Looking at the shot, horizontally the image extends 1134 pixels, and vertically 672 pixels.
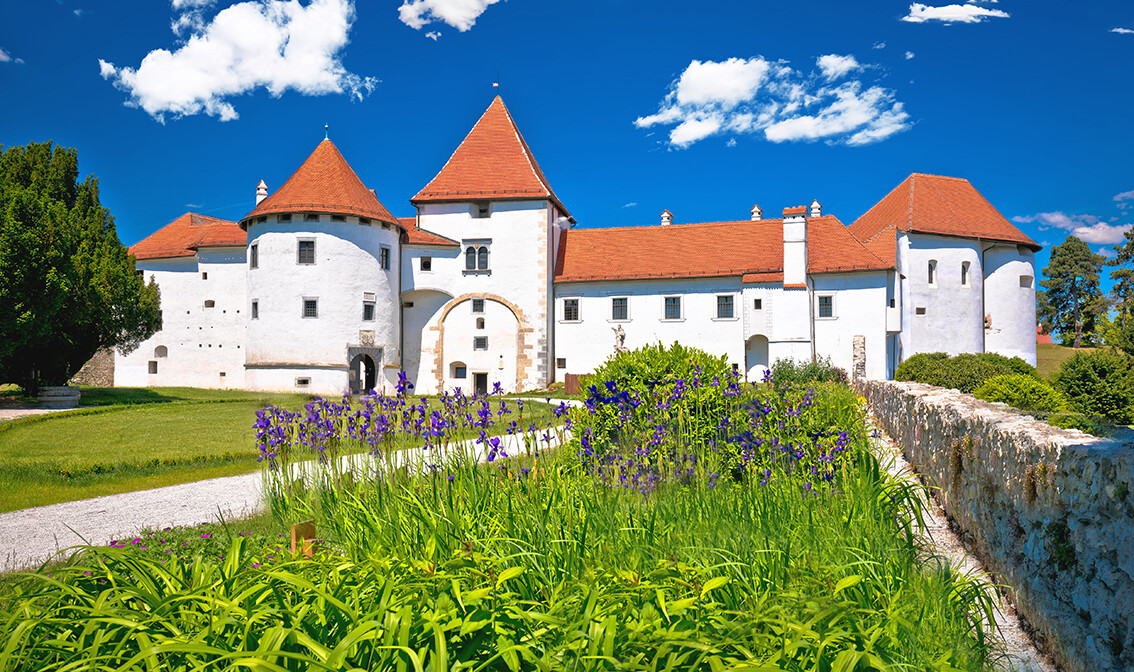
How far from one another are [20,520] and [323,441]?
3.97m

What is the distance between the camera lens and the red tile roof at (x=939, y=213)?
3381 cm

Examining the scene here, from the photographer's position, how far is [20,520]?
6922 millimetres

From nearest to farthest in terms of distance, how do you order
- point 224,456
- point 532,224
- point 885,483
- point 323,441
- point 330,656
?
point 330,656, point 885,483, point 323,441, point 224,456, point 532,224

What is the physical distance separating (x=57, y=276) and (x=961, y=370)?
26824mm

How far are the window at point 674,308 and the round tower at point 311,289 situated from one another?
14.0 metres

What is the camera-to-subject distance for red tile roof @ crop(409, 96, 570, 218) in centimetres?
3238

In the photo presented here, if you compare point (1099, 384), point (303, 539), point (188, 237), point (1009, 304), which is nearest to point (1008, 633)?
point (303, 539)

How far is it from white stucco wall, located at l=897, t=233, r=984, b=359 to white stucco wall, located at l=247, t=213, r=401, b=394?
87.3 feet

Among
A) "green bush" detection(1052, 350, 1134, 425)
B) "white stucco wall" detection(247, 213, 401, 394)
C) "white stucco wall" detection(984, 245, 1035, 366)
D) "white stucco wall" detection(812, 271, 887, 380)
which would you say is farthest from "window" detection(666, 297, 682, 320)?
"green bush" detection(1052, 350, 1134, 425)

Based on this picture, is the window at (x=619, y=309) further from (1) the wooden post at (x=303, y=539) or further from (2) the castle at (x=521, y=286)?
(1) the wooden post at (x=303, y=539)

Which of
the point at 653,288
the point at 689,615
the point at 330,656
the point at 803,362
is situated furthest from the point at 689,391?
the point at 653,288

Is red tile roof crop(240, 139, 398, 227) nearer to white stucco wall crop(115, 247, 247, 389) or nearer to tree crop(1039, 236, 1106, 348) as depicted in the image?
white stucco wall crop(115, 247, 247, 389)

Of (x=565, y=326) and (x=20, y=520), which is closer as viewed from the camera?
(x=20, y=520)

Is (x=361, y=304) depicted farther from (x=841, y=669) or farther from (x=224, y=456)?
(x=841, y=669)
